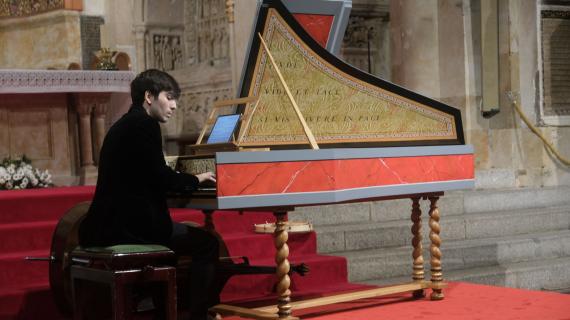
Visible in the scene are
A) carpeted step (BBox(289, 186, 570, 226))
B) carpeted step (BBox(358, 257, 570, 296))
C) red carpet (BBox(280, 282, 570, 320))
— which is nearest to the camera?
red carpet (BBox(280, 282, 570, 320))

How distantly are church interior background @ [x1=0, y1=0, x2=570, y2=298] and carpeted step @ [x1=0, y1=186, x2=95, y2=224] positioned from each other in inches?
63.7

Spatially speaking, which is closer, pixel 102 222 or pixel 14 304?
pixel 102 222

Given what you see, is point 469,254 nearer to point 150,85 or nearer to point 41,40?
point 150,85

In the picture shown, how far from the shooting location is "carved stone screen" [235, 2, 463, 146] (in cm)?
495

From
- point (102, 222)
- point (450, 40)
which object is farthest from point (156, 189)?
point (450, 40)

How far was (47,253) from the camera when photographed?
5.63m

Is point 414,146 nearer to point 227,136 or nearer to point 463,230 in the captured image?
point 227,136

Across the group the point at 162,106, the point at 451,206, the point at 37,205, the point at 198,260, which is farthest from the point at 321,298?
the point at 451,206

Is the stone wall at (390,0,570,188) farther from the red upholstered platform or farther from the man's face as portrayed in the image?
the man's face

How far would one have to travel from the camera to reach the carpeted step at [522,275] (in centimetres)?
680

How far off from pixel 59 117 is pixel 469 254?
11.3ft

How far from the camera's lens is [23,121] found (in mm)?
8164

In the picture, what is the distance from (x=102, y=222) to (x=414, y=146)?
5.68 ft

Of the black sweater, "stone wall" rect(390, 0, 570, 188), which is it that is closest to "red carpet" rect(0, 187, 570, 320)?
the black sweater
